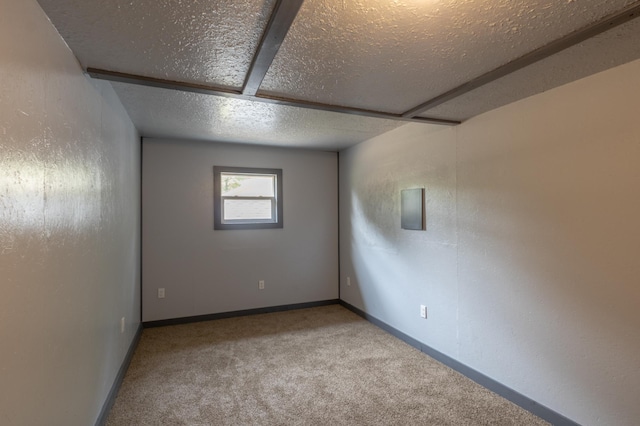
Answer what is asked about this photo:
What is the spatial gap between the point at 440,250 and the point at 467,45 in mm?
1866

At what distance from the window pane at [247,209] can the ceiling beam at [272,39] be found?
97.1 inches

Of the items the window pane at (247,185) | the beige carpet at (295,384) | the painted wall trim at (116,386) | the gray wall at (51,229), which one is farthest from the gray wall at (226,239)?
the gray wall at (51,229)

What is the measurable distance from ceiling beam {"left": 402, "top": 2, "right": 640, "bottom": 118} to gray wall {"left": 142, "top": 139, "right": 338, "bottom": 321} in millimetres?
2567

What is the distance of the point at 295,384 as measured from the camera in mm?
2570

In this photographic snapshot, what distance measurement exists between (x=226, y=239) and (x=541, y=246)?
342 centimetres

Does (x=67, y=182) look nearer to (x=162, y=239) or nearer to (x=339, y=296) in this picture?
(x=162, y=239)

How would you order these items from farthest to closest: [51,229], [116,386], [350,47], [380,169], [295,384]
Result: [380,169] → [295,384] → [116,386] → [350,47] → [51,229]

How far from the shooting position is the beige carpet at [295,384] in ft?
7.11

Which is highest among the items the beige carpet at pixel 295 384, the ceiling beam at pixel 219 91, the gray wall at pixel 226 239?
→ the ceiling beam at pixel 219 91

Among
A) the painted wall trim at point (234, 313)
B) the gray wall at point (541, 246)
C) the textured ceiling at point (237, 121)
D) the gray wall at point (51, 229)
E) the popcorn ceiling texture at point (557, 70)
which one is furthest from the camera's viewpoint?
the painted wall trim at point (234, 313)

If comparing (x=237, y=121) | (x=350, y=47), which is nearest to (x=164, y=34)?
(x=350, y=47)

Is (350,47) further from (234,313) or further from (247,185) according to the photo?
(234,313)

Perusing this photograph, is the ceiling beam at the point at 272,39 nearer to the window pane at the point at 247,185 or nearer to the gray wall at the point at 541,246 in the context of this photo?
the gray wall at the point at 541,246

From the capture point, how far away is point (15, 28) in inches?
42.9
